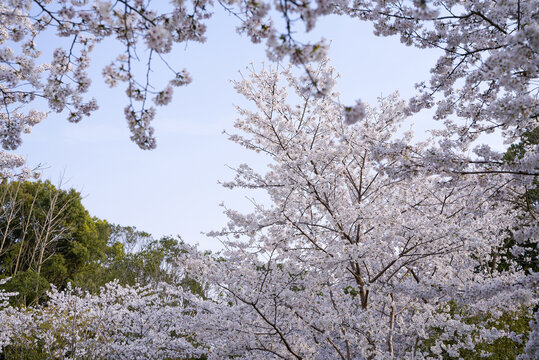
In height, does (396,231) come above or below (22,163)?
below

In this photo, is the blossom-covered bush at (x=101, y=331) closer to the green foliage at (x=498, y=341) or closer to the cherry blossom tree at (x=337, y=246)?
the cherry blossom tree at (x=337, y=246)

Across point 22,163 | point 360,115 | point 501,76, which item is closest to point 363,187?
point 501,76

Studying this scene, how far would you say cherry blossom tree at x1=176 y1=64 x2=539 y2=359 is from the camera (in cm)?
489

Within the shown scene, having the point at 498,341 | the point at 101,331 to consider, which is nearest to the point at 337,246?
the point at 498,341

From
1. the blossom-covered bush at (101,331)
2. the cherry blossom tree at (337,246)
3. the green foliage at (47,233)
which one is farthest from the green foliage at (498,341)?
the green foliage at (47,233)

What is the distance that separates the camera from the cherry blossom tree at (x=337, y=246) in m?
4.89

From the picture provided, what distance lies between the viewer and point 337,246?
5086mm

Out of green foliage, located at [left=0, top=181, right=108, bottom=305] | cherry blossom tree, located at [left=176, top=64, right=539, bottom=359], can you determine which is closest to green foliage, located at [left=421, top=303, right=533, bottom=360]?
cherry blossom tree, located at [left=176, top=64, right=539, bottom=359]

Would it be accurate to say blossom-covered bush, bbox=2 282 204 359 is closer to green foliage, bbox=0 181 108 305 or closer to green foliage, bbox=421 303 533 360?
green foliage, bbox=421 303 533 360

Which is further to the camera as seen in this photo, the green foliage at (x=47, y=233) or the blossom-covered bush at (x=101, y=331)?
the green foliage at (x=47, y=233)

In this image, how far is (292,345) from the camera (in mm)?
Result: 5551

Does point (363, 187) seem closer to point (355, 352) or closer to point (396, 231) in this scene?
point (396, 231)

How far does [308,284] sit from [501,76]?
11.9ft

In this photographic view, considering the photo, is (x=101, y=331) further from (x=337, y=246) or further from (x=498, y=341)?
(x=498, y=341)
